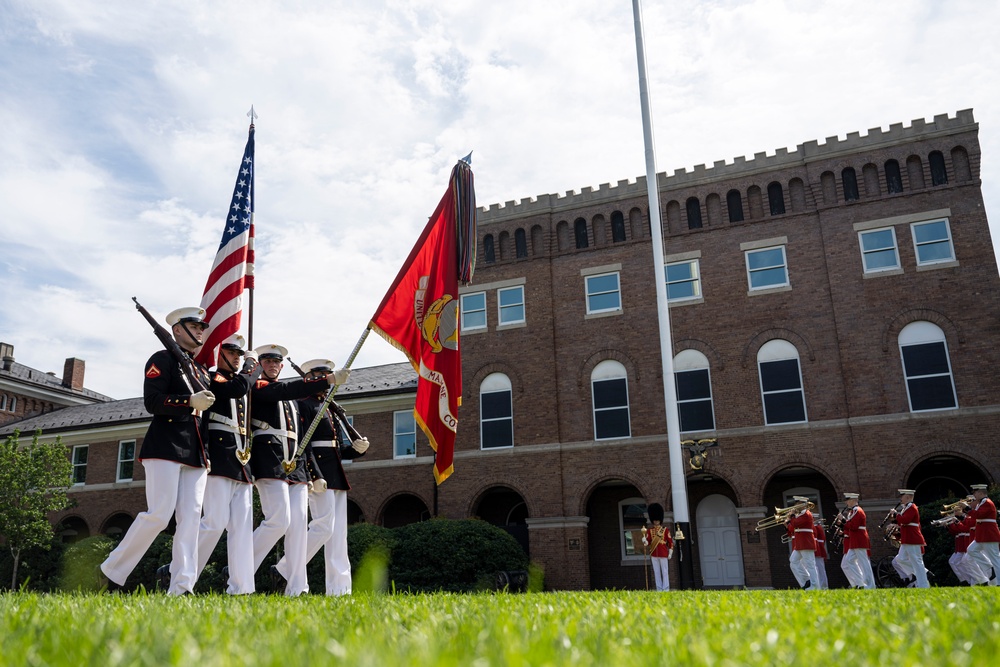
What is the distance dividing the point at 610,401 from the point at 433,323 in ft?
53.9

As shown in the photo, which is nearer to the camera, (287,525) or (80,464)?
(287,525)

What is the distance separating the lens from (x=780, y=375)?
2483cm

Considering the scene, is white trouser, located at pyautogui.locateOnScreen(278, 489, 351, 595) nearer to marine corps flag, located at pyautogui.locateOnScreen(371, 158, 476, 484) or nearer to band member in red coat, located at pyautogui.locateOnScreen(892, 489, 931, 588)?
marine corps flag, located at pyautogui.locateOnScreen(371, 158, 476, 484)

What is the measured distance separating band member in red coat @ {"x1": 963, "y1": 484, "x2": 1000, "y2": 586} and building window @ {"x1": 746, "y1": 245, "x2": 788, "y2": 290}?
33.5 feet

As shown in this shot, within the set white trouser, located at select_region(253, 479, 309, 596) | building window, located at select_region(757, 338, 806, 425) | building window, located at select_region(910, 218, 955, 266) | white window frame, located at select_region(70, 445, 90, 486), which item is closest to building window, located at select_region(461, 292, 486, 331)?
building window, located at select_region(757, 338, 806, 425)

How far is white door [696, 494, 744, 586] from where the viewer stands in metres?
25.3

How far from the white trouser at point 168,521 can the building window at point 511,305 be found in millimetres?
21231

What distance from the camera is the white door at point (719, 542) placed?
25.3 m

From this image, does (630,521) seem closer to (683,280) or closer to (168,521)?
(683,280)

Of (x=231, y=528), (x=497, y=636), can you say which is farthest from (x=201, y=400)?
(x=497, y=636)

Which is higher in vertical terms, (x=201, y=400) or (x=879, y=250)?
(x=879, y=250)

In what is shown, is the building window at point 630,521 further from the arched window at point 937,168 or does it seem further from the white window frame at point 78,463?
the white window frame at point 78,463

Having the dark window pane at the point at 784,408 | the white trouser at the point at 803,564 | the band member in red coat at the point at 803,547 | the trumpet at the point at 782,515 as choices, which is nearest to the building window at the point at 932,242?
the dark window pane at the point at 784,408

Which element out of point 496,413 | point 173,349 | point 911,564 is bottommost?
point 911,564
